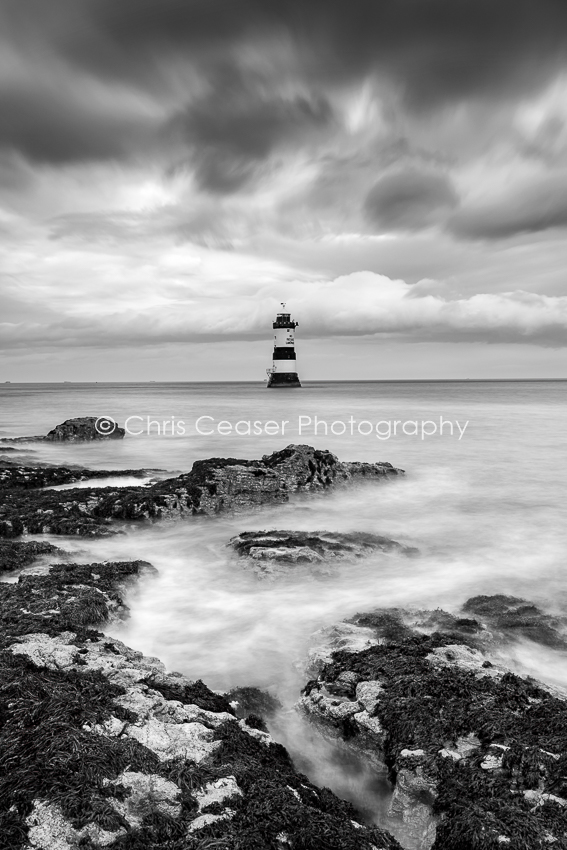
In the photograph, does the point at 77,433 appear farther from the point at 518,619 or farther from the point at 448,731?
the point at 448,731

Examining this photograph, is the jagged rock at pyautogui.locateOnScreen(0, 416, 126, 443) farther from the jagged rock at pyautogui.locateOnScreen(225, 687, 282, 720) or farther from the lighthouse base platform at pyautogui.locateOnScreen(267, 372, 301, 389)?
the lighthouse base platform at pyautogui.locateOnScreen(267, 372, 301, 389)

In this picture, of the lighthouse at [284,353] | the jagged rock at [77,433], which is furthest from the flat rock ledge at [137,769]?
the lighthouse at [284,353]

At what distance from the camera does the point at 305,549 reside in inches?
388

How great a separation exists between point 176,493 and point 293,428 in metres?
21.2

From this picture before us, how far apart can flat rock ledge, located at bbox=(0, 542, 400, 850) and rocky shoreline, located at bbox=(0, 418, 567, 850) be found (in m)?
0.01

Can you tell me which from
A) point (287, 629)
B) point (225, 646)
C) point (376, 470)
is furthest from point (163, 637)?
point (376, 470)

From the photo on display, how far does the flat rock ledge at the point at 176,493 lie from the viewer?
11.6m

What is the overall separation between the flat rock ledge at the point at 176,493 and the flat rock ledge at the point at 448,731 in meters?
7.04

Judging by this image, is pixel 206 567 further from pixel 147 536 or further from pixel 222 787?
pixel 222 787

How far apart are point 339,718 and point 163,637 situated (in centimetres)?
317

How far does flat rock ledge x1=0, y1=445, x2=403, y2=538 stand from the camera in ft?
38.1

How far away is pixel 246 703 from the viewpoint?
563 centimetres

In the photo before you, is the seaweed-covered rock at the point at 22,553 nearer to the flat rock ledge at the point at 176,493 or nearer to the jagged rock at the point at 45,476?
the flat rock ledge at the point at 176,493

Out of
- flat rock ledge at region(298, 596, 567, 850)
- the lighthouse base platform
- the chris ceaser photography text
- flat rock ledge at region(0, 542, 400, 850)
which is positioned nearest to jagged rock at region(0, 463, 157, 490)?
the chris ceaser photography text
